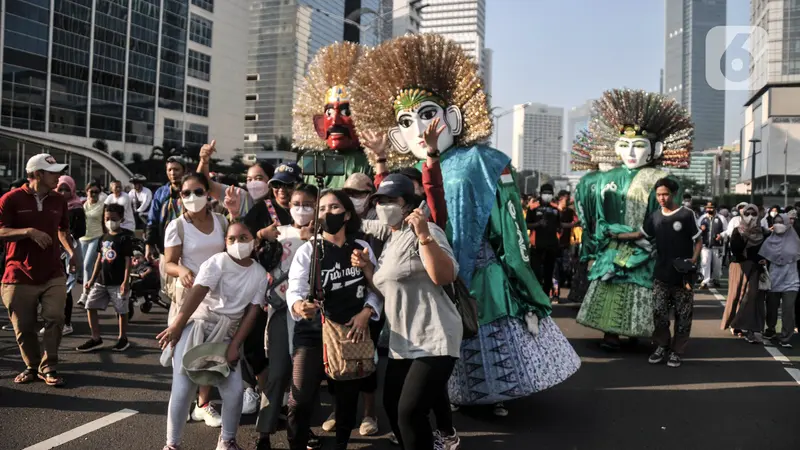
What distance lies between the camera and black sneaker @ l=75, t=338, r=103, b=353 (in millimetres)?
6430

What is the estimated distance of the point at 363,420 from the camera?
4469 mm

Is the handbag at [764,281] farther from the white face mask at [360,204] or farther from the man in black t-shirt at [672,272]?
the white face mask at [360,204]

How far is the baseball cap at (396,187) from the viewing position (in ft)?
11.1

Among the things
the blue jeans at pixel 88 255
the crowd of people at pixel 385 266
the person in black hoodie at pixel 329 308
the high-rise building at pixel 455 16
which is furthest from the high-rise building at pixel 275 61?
the high-rise building at pixel 455 16

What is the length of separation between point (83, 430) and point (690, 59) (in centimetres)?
11295

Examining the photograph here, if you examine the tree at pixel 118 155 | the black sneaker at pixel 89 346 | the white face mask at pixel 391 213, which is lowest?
the black sneaker at pixel 89 346

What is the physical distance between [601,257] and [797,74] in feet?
275

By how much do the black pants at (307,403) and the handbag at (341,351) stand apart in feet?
0.33

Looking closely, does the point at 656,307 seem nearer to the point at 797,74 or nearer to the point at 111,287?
the point at 111,287

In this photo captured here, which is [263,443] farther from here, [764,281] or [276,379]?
[764,281]

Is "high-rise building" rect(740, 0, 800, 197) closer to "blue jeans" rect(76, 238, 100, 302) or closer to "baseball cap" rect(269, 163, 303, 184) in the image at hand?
"blue jeans" rect(76, 238, 100, 302)

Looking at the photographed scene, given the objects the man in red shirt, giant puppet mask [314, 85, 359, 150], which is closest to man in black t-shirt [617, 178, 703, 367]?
giant puppet mask [314, 85, 359, 150]

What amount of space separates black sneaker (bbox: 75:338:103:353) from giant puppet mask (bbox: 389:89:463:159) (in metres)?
3.79

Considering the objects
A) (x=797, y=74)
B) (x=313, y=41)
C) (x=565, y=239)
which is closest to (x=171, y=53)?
(x=313, y=41)
